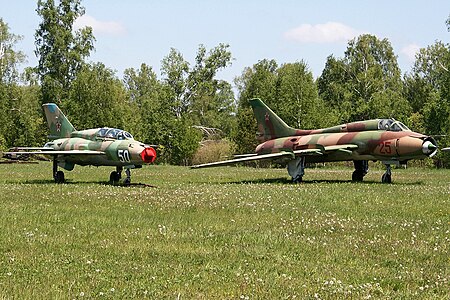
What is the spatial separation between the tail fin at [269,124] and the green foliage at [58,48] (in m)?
42.3

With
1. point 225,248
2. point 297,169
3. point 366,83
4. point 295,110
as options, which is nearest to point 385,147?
point 297,169

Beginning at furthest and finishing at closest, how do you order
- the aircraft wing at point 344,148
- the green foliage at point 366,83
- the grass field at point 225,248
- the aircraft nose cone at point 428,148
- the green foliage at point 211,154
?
the green foliage at point 366,83 → the green foliage at point 211,154 → the aircraft wing at point 344,148 → the aircraft nose cone at point 428,148 → the grass field at point 225,248

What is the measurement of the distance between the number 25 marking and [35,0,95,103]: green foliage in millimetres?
49386

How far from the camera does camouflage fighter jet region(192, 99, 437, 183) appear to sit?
2369 centimetres

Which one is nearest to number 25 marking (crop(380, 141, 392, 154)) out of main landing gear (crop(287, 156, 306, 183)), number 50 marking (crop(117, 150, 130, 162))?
main landing gear (crop(287, 156, 306, 183))

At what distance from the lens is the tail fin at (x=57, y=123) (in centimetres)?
2747

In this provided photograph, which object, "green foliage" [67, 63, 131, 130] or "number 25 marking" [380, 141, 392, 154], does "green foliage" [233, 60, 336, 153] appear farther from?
"number 25 marking" [380, 141, 392, 154]

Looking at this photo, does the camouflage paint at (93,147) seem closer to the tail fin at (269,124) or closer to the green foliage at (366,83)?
the tail fin at (269,124)

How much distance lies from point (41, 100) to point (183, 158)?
1915cm

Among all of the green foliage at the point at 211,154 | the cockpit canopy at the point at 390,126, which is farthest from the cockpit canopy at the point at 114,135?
the green foliage at the point at 211,154

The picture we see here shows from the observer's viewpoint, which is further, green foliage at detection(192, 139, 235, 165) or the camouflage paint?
green foliage at detection(192, 139, 235, 165)

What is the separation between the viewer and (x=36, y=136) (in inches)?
2813

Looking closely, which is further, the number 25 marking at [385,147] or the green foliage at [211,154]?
the green foliage at [211,154]

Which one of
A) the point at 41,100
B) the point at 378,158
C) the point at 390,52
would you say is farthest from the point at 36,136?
the point at 378,158
